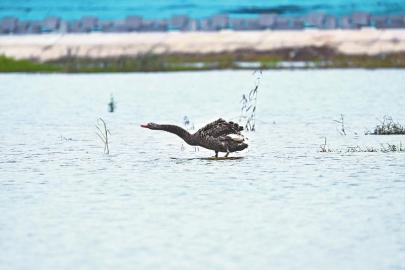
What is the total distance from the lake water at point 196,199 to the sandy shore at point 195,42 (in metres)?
58.4

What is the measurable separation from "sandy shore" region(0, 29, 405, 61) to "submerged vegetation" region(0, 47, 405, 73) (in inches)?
75.6

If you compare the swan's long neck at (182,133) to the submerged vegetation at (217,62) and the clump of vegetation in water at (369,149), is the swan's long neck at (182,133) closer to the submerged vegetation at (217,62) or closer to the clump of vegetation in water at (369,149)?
the clump of vegetation in water at (369,149)

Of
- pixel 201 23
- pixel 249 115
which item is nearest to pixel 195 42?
pixel 201 23

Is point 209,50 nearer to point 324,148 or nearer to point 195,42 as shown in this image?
point 195,42

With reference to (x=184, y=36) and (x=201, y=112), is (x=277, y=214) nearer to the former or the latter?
(x=201, y=112)

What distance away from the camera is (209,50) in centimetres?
9281

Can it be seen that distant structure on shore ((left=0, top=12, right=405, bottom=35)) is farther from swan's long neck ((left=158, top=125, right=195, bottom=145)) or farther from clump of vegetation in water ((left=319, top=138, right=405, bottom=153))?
swan's long neck ((left=158, top=125, right=195, bottom=145))

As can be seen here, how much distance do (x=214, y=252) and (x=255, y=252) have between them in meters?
0.44

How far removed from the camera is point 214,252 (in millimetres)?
13703

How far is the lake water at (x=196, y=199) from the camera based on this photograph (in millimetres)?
13672

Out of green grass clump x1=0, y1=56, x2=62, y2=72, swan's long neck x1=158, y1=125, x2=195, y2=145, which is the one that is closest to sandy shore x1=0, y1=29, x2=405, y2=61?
green grass clump x1=0, y1=56, x2=62, y2=72

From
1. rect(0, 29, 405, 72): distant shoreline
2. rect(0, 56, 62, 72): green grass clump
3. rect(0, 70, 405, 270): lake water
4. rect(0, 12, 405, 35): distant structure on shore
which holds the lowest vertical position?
rect(0, 70, 405, 270): lake water

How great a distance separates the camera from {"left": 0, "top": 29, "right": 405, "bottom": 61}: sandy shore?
93.5 meters

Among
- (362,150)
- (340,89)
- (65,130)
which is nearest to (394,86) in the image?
(340,89)
